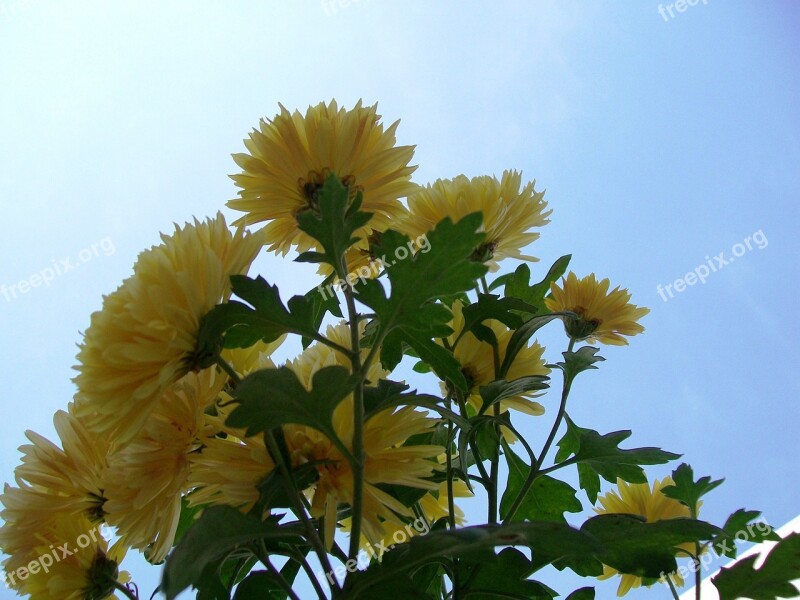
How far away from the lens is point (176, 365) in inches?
14.6

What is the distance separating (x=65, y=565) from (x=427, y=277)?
1.11ft

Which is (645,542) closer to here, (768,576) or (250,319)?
(768,576)

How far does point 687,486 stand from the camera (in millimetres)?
550

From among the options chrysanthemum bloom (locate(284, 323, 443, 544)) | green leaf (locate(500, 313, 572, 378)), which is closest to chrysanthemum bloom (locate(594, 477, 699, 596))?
green leaf (locate(500, 313, 572, 378))

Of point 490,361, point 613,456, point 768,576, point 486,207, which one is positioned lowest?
point 768,576

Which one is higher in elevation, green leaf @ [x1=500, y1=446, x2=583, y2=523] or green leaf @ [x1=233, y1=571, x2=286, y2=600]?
green leaf @ [x1=233, y1=571, x2=286, y2=600]

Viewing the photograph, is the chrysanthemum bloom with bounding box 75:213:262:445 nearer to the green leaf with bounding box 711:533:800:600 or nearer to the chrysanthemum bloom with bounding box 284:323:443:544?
the chrysanthemum bloom with bounding box 284:323:443:544

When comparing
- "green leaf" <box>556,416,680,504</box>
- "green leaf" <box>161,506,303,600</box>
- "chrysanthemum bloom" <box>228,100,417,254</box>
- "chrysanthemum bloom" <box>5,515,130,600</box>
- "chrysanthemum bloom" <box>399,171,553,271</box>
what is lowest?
"green leaf" <box>556,416,680,504</box>

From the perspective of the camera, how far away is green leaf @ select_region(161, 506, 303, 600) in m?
0.27

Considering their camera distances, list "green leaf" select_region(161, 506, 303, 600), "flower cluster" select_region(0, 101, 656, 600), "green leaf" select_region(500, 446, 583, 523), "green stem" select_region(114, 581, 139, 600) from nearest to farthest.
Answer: "green leaf" select_region(161, 506, 303, 600)
"flower cluster" select_region(0, 101, 656, 600)
"green stem" select_region(114, 581, 139, 600)
"green leaf" select_region(500, 446, 583, 523)

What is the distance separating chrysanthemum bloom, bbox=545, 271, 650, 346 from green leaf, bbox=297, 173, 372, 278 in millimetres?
324

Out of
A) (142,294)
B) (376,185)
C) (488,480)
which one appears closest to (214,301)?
(142,294)

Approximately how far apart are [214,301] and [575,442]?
0.38 metres

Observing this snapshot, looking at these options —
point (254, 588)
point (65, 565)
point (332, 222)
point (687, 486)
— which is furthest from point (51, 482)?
point (687, 486)
